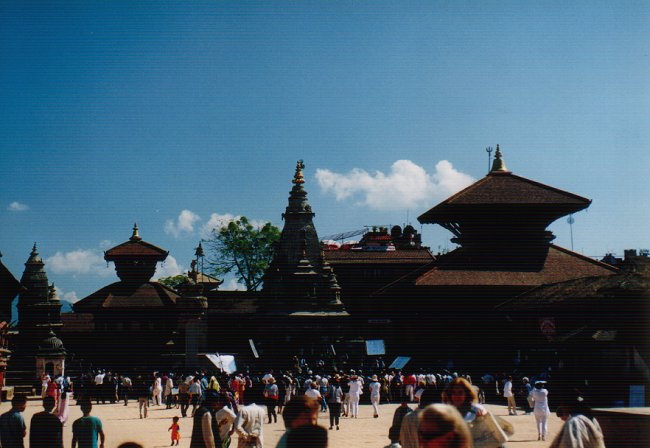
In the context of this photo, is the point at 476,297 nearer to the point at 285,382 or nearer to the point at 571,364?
the point at 571,364

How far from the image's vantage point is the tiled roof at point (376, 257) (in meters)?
70.3

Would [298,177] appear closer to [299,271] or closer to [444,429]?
[299,271]

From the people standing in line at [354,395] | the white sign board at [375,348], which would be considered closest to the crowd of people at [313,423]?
the people standing in line at [354,395]

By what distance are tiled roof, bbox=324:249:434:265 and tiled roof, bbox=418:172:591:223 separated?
19.3 metres

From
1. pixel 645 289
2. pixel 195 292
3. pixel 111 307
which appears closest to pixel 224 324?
pixel 195 292

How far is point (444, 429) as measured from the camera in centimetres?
465

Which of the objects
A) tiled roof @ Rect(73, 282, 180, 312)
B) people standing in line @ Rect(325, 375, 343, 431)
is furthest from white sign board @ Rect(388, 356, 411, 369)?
tiled roof @ Rect(73, 282, 180, 312)

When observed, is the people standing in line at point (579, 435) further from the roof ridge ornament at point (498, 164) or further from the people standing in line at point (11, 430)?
the roof ridge ornament at point (498, 164)

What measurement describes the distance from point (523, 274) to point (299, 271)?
1728 cm

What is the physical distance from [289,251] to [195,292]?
7.64 metres

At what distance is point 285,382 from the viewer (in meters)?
29.5

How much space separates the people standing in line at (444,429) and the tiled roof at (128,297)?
64321 mm

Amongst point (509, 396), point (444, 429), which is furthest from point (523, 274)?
point (444, 429)

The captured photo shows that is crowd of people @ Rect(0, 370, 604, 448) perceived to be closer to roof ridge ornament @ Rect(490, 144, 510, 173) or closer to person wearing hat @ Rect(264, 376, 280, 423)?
person wearing hat @ Rect(264, 376, 280, 423)
